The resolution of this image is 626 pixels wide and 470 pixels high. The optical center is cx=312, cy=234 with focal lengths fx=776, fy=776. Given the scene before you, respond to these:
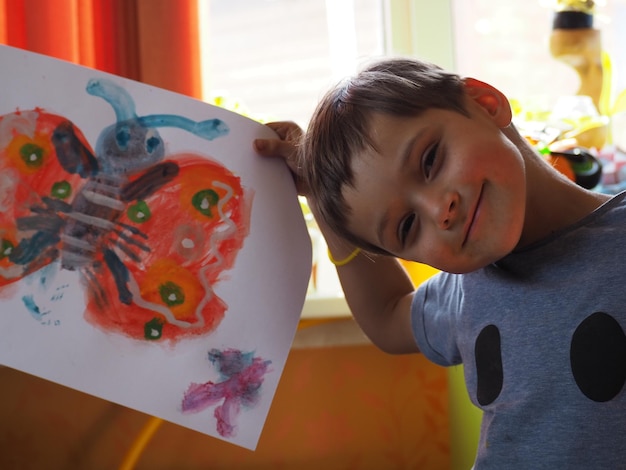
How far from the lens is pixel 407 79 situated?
72 centimetres

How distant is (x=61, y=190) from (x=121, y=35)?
478mm

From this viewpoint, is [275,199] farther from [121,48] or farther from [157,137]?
[121,48]

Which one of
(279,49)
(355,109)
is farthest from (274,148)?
(279,49)

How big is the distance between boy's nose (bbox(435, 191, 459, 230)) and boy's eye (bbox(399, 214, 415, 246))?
1.7 inches

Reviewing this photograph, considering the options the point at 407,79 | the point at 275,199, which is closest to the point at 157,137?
the point at 275,199

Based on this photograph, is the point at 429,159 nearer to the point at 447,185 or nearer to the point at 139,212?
the point at 447,185

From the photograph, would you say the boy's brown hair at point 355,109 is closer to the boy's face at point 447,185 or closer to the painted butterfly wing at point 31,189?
the boy's face at point 447,185

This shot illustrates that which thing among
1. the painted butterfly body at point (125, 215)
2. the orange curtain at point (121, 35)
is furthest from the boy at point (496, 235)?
the orange curtain at point (121, 35)

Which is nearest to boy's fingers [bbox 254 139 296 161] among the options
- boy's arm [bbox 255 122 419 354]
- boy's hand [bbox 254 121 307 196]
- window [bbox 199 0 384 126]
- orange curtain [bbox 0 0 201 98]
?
boy's hand [bbox 254 121 307 196]

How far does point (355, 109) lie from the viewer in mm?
712

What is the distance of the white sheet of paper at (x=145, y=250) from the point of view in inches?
29.2

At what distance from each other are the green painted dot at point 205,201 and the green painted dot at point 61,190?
0.12 metres

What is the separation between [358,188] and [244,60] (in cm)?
83

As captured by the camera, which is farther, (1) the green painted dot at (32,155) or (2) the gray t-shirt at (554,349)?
(1) the green painted dot at (32,155)
